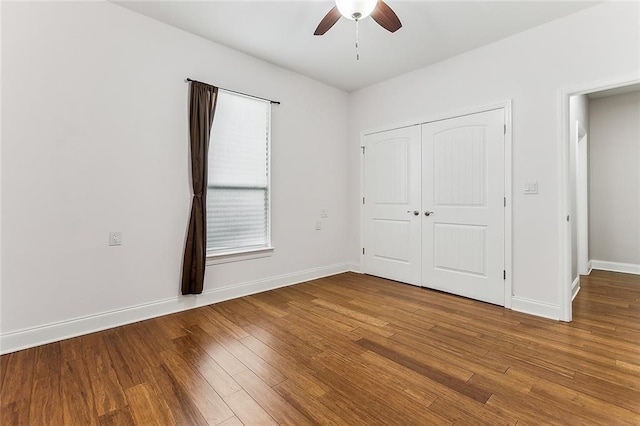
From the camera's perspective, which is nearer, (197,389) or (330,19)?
(197,389)

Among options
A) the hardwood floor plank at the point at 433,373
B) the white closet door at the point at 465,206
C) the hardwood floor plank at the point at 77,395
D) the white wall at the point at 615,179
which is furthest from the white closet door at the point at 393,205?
the hardwood floor plank at the point at 77,395

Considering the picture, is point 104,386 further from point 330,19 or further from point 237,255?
point 330,19

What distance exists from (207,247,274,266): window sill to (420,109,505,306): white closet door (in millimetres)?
2096

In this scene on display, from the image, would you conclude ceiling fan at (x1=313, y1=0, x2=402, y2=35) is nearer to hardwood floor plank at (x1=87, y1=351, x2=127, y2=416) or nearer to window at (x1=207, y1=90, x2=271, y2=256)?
window at (x1=207, y1=90, x2=271, y2=256)

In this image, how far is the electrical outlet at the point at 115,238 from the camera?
2.68 meters

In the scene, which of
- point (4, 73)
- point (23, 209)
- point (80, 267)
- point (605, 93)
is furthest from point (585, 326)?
point (4, 73)

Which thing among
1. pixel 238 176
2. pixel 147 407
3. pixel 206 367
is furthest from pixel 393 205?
pixel 147 407

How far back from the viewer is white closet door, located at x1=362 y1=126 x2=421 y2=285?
158 inches

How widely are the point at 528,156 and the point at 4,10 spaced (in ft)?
15.4

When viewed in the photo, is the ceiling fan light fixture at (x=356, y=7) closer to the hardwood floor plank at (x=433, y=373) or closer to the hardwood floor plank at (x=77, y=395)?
the hardwood floor plank at (x=433, y=373)

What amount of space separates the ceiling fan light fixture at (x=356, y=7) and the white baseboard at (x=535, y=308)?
3.09 metres

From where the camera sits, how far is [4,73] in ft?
7.31

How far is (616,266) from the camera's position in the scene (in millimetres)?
4695

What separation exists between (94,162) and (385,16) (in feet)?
9.06
